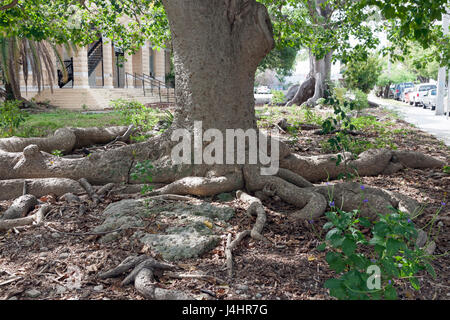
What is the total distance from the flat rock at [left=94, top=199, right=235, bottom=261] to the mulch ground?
0.11m

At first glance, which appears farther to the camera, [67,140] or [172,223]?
[67,140]

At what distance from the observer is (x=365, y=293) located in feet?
7.38

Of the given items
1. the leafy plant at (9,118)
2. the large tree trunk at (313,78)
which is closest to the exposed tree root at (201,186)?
the leafy plant at (9,118)

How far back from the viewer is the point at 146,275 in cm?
297

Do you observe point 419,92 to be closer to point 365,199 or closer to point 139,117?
point 139,117

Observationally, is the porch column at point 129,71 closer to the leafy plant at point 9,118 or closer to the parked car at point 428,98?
the leafy plant at point 9,118

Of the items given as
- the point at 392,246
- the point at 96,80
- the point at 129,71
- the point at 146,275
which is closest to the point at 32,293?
the point at 146,275

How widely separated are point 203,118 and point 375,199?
224 centimetres

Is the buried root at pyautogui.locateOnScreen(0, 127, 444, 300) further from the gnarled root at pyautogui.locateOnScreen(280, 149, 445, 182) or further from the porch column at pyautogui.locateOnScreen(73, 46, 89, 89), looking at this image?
the porch column at pyautogui.locateOnScreen(73, 46, 89, 89)

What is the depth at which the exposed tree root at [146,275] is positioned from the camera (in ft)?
9.01

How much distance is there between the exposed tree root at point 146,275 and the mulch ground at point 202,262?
0.07 meters

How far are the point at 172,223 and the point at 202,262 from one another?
0.74m

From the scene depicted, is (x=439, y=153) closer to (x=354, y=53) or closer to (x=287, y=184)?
(x=354, y=53)

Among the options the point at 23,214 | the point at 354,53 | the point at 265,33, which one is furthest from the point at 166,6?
the point at 354,53
